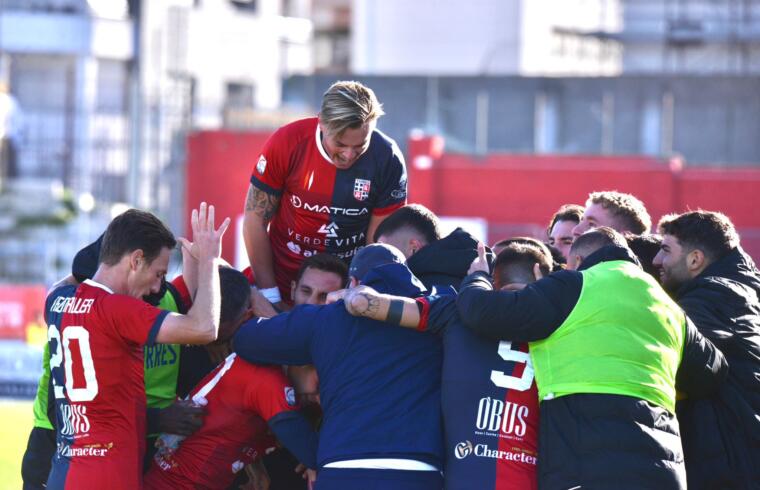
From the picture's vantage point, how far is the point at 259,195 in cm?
695

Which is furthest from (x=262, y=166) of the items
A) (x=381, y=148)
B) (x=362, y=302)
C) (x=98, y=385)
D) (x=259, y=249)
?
(x=98, y=385)

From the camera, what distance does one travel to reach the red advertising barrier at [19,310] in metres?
19.2

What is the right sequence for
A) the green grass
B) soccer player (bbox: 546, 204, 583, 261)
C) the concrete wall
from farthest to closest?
the concrete wall
the green grass
soccer player (bbox: 546, 204, 583, 261)

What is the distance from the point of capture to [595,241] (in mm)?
5816

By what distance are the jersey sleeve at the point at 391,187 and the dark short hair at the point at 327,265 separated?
597 mm

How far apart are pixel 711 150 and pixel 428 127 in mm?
7006

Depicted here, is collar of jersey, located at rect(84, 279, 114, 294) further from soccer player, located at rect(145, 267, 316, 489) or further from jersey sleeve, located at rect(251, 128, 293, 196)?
jersey sleeve, located at rect(251, 128, 293, 196)

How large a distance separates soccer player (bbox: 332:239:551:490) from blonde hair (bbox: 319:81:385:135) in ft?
3.57

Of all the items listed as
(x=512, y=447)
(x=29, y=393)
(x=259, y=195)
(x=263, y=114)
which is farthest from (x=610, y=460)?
(x=263, y=114)

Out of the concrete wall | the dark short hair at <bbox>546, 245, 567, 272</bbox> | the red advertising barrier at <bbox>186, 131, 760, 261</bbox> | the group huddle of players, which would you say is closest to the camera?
the group huddle of players

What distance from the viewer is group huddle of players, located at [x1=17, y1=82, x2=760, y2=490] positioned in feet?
17.3

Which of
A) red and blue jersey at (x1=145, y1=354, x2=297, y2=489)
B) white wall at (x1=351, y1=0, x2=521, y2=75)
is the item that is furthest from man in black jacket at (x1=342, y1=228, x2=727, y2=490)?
white wall at (x1=351, y1=0, x2=521, y2=75)

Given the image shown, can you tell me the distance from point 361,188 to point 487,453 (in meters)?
2.08

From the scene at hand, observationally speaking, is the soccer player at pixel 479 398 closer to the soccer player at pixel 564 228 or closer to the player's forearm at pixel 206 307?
the player's forearm at pixel 206 307
